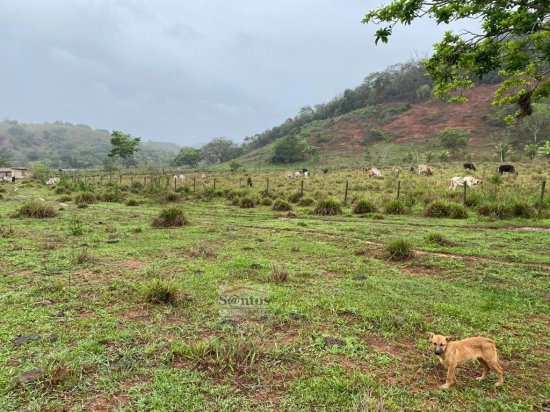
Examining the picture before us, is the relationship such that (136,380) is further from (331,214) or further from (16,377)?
(331,214)

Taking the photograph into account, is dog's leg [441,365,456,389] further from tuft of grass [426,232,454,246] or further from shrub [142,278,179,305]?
tuft of grass [426,232,454,246]

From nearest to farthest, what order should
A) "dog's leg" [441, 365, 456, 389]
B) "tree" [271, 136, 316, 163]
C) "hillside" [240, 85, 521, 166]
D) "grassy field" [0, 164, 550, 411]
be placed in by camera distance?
"grassy field" [0, 164, 550, 411] → "dog's leg" [441, 365, 456, 389] → "hillside" [240, 85, 521, 166] → "tree" [271, 136, 316, 163]

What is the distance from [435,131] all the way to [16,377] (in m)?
74.1

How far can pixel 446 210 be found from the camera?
1318 centimetres

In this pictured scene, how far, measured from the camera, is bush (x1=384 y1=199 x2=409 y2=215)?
14234 mm

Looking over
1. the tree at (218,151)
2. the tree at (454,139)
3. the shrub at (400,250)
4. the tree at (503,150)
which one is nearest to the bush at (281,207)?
the shrub at (400,250)

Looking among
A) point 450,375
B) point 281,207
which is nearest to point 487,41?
point 450,375

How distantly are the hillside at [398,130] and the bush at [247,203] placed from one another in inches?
1578

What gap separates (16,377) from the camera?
332 cm

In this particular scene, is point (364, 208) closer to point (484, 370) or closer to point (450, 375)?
point (484, 370)

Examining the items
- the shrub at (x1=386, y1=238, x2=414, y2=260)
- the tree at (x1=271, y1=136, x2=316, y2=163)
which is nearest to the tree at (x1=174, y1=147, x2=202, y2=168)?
the tree at (x1=271, y1=136, x2=316, y2=163)

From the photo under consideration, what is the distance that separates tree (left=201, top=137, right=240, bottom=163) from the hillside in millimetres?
16239

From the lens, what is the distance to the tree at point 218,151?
93625mm

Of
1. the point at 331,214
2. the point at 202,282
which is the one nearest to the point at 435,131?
the point at 331,214
